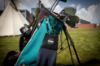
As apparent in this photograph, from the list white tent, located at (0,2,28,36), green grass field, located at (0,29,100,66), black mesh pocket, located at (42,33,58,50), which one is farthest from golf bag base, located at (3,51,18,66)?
black mesh pocket, located at (42,33,58,50)

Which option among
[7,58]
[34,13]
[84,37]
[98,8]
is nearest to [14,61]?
[7,58]

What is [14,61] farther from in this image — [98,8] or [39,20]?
[98,8]

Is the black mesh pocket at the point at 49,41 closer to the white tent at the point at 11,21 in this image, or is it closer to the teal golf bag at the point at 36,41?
the teal golf bag at the point at 36,41

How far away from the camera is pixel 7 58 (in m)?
2.94

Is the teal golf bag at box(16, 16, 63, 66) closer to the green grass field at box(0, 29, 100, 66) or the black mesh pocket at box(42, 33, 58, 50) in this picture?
the black mesh pocket at box(42, 33, 58, 50)

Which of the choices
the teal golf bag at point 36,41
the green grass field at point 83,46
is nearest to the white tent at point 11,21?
the green grass field at point 83,46

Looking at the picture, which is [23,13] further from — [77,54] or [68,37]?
[77,54]

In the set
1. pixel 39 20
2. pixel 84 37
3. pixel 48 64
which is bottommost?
pixel 48 64

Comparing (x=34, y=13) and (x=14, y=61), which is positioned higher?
(x=34, y=13)

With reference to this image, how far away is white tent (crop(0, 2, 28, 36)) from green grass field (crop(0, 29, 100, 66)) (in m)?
0.08

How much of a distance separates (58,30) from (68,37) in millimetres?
136

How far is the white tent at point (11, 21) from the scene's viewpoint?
115 inches

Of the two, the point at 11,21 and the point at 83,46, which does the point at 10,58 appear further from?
the point at 83,46

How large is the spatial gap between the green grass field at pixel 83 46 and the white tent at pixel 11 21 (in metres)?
0.08
